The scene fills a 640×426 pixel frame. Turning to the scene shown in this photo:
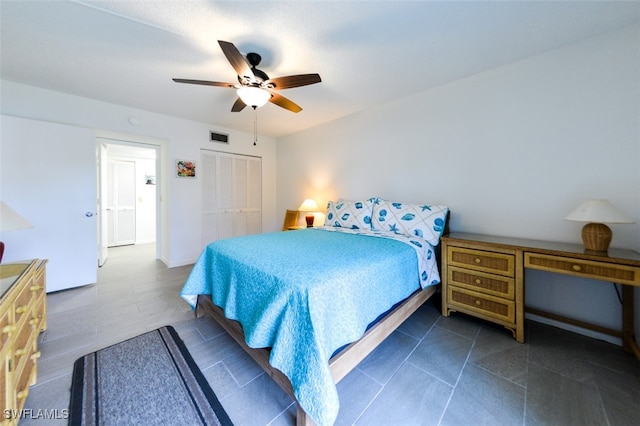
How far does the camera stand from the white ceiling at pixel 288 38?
5.06ft

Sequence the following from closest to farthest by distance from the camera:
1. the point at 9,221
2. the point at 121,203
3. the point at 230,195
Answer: the point at 9,221 → the point at 230,195 → the point at 121,203

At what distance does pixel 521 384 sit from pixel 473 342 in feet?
1.38

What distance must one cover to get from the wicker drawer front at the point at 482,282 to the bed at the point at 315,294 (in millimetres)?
181

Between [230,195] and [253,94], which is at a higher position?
[253,94]

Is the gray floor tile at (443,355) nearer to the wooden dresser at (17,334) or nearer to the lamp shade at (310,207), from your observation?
the wooden dresser at (17,334)

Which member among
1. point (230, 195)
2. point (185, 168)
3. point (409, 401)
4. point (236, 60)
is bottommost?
point (409, 401)

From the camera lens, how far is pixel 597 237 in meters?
1.60

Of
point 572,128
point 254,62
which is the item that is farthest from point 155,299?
point 572,128

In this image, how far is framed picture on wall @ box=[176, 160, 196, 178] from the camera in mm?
3684

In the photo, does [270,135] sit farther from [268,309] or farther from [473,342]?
[473,342]

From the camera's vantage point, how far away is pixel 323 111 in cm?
339

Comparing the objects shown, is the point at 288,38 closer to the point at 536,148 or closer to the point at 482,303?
the point at 536,148

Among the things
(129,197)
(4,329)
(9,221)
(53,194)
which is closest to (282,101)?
(9,221)

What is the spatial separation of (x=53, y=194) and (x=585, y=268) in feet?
16.9
